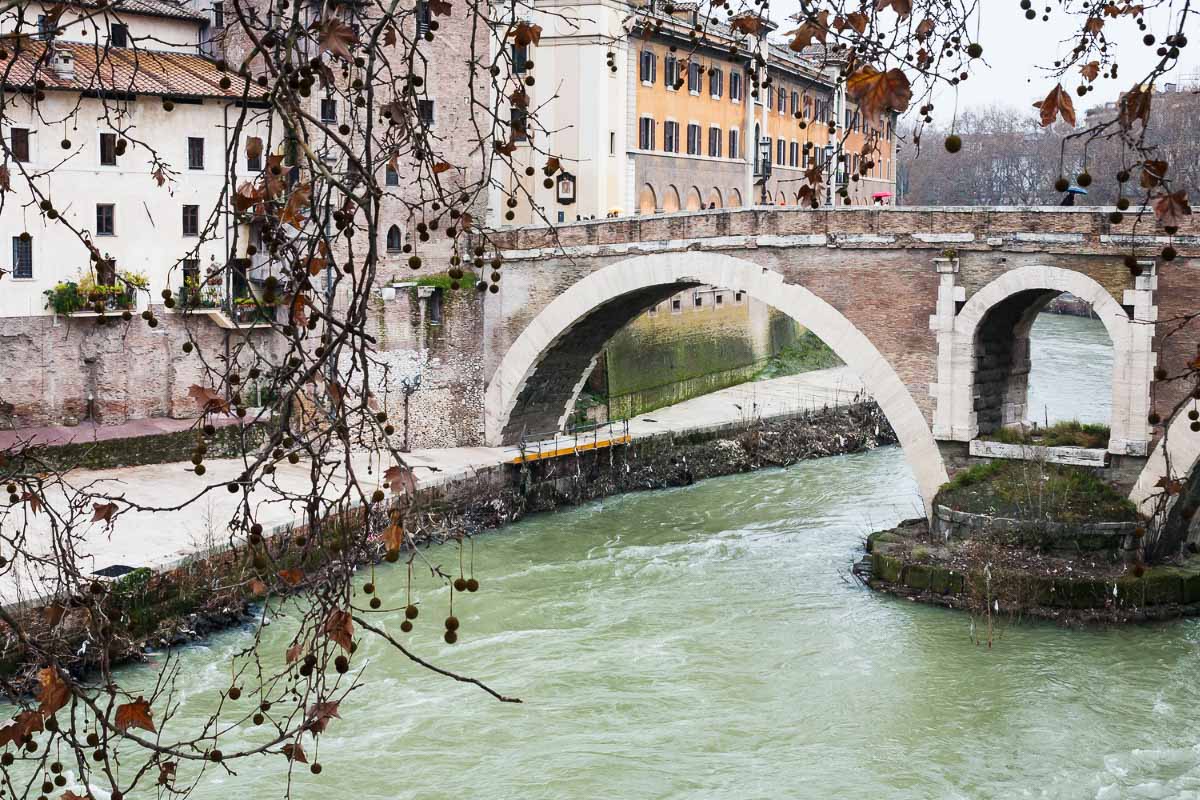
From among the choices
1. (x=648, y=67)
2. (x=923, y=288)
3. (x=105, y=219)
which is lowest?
(x=923, y=288)

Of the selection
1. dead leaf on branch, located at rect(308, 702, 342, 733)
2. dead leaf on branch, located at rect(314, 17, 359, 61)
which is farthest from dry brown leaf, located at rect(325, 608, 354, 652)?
dead leaf on branch, located at rect(314, 17, 359, 61)

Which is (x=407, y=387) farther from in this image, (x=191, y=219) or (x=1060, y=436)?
(x=1060, y=436)

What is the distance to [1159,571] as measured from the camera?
44.3 ft

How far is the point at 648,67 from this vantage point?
79.9ft

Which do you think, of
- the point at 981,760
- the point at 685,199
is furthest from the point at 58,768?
the point at 685,199

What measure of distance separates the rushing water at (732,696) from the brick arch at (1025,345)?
6.09ft

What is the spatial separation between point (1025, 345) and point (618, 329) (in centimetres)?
581

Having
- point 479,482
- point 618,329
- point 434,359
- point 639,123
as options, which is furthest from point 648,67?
point 479,482

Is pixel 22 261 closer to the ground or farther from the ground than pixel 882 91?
farther from the ground

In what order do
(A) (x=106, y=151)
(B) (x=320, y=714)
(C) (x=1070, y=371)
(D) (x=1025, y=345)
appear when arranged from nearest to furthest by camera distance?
1. (B) (x=320, y=714)
2. (D) (x=1025, y=345)
3. (A) (x=106, y=151)
4. (C) (x=1070, y=371)

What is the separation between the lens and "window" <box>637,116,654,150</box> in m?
24.3

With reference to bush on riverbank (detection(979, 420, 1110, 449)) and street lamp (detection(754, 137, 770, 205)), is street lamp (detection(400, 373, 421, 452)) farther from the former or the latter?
street lamp (detection(754, 137, 770, 205))

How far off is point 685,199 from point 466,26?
26.8 feet

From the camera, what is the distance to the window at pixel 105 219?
17547 millimetres
